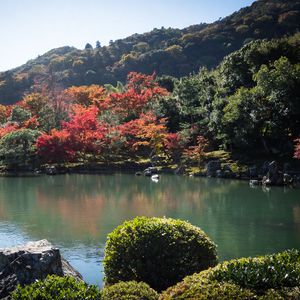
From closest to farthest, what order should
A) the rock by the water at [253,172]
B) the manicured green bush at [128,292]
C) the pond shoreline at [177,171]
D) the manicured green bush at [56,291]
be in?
the manicured green bush at [56,291] → the manicured green bush at [128,292] → the pond shoreline at [177,171] → the rock by the water at [253,172]

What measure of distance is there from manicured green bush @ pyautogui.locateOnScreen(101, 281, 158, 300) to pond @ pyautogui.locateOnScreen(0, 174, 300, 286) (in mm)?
5683

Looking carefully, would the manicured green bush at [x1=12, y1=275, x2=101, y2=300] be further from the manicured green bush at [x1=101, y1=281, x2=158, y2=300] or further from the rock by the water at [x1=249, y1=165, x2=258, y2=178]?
the rock by the water at [x1=249, y1=165, x2=258, y2=178]

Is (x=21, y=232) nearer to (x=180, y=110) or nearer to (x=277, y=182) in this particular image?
(x=277, y=182)

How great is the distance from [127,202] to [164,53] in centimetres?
6794

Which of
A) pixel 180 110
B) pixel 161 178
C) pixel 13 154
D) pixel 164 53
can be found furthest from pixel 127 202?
pixel 164 53

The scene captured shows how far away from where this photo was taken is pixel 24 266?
22.8 ft

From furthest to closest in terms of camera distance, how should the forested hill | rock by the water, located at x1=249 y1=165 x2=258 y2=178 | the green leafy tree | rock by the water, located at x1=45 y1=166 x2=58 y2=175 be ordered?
the forested hill < the green leafy tree < rock by the water, located at x1=45 y1=166 x2=58 y2=175 < rock by the water, located at x1=249 y1=165 x2=258 y2=178

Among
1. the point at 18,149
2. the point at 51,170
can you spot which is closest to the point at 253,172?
the point at 51,170

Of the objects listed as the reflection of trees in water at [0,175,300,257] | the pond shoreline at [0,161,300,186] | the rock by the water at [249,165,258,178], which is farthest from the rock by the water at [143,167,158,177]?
the rock by the water at [249,165,258,178]

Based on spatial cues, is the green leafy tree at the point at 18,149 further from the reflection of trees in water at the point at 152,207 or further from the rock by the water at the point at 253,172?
the rock by the water at the point at 253,172

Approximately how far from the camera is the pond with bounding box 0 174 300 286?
1498cm

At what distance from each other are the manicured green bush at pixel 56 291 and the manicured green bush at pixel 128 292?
0.62 meters

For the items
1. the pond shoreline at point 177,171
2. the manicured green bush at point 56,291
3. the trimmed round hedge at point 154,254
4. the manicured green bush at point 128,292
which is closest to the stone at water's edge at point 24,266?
the trimmed round hedge at point 154,254

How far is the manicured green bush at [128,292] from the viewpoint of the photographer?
5805 millimetres
